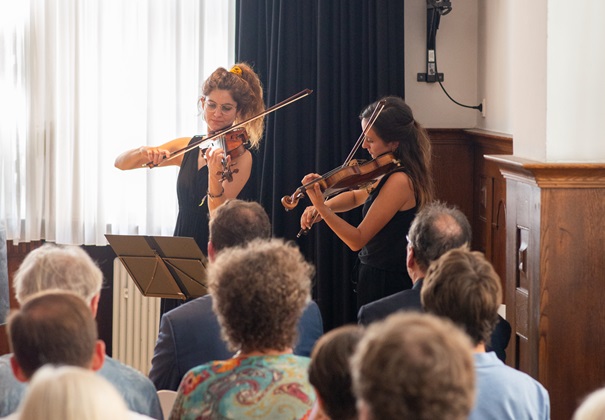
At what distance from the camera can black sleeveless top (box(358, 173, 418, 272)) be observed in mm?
3223

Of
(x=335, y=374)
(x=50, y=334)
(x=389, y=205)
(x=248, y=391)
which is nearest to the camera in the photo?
(x=335, y=374)

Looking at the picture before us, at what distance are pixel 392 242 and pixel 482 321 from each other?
1.50 metres

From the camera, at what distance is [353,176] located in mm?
3332

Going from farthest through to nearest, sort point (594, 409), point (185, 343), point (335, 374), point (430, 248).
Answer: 1. point (430, 248)
2. point (185, 343)
3. point (335, 374)
4. point (594, 409)

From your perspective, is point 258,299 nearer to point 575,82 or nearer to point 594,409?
point 594,409

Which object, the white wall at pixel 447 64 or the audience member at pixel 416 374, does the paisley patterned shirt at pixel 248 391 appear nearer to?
the audience member at pixel 416 374

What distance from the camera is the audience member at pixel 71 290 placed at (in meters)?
1.76

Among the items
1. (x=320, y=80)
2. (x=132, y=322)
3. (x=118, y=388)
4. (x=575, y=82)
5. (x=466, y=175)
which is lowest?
(x=132, y=322)

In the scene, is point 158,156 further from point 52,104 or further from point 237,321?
point 237,321

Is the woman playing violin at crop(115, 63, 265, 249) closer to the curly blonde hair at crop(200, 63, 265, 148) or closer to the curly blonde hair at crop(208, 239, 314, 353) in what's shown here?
the curly blonde hair at crop(200, 63, 265, 148)

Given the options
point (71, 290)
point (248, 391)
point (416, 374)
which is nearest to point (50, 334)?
point (248, 391)

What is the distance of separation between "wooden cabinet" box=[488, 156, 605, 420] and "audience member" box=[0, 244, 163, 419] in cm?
150

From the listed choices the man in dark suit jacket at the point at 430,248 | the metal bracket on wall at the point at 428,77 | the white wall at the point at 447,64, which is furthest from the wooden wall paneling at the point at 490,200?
the man in dark suit jacket at the point at 430,248

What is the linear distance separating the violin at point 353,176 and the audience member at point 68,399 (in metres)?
2.32
